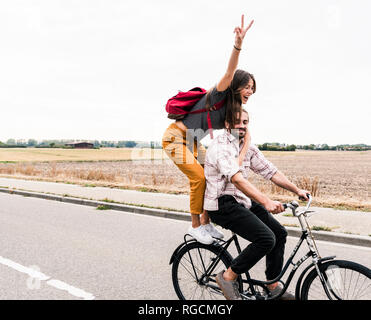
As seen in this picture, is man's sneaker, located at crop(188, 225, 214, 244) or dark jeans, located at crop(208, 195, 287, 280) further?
man's sneaker, located at crop(188, 225, 214, 244)

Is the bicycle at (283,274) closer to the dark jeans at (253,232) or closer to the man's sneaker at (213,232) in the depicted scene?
the man's sneaker at (213,232)

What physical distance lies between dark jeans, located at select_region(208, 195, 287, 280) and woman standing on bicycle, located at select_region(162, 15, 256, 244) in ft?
0.85

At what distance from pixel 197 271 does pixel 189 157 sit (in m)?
1.06

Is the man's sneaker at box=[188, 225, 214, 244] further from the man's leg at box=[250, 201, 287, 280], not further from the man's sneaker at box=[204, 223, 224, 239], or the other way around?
the man's leg at box=[250, 201, 287, 280]

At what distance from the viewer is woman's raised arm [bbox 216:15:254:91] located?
3.07m

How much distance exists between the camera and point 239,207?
3.00 metres

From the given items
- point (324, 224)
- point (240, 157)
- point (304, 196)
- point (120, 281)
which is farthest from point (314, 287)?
point (324, 224)

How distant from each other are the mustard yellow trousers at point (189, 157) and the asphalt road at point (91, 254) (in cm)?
123

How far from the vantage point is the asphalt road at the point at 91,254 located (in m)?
4.12

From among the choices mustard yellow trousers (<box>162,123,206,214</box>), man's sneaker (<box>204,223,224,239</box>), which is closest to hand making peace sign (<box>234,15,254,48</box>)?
mustard yellow trousers (<box>162,123,206,214</box>)

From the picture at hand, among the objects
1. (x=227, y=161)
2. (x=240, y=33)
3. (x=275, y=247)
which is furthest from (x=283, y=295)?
(x=240, y=33)

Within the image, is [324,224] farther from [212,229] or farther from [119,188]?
[119,188]

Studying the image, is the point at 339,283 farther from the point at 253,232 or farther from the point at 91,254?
the point at 91,254
